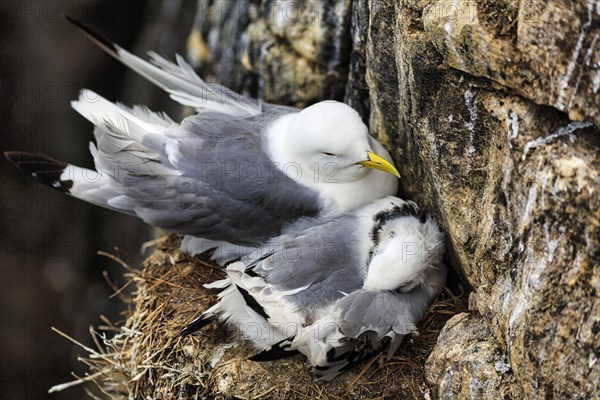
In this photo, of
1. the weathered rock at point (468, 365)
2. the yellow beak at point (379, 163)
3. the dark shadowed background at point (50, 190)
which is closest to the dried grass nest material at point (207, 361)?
the weathered rock at point (468, 365)

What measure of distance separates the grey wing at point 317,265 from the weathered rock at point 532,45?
2.78 ft

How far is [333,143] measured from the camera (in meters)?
2.86

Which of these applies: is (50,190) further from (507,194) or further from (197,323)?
(507,194)

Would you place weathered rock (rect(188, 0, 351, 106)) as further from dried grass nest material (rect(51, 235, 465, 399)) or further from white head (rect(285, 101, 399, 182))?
dried grass nest material (rect(51, 235, 465, 399))

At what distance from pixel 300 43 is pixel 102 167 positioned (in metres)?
1.20

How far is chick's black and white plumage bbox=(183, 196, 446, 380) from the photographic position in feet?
8.77

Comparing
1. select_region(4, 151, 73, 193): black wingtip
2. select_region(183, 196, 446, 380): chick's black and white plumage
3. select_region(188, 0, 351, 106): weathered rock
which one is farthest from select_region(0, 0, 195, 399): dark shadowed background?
select_region(183, 196, 446, 380): chick's black and white plumage

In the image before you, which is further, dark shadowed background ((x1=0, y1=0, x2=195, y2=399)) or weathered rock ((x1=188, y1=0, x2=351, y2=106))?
dark shadowed background ((x1=0, y1=0, x2=195, y2=399))

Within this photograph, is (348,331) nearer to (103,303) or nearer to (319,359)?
(319,359)

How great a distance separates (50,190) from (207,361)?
3141 millimetres

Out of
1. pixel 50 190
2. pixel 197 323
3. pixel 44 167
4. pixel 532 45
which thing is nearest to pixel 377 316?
pixel 197 323

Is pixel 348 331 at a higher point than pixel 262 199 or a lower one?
lower

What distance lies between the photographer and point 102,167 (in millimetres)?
3193

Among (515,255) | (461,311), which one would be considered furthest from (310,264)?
(515,255)
